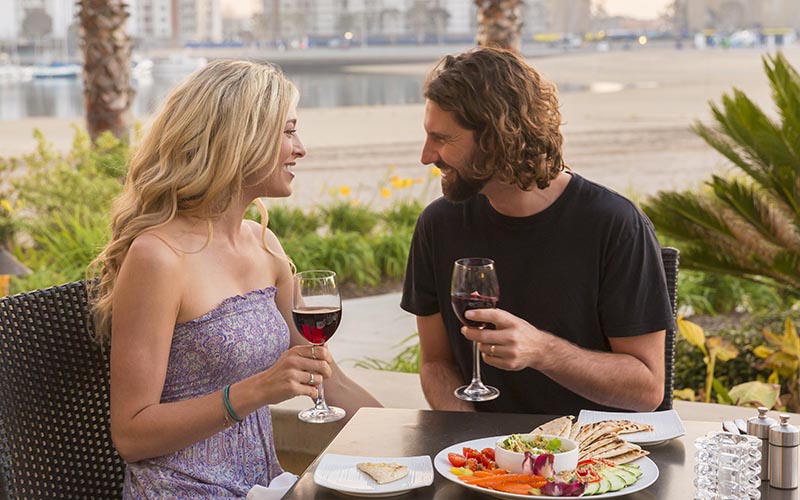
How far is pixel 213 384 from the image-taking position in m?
2.40

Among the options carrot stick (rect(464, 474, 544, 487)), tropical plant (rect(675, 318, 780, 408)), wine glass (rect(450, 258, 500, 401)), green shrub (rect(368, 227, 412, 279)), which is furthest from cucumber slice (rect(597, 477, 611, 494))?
green shrub (rect(368, 227, 412, 279))

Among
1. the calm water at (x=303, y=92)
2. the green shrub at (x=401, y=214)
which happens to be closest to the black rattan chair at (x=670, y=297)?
the green shrub at (x=401, y=214)

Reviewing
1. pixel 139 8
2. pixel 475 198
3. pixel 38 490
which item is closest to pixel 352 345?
pixel 475 198

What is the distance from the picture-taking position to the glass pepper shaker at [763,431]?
197 cm

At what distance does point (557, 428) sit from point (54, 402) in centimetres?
117

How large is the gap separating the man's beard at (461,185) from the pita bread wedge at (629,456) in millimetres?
948

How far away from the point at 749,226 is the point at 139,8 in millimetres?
27743

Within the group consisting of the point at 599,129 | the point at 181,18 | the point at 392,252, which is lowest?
the point at 599,129

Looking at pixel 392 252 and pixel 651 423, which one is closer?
pixel 651 423

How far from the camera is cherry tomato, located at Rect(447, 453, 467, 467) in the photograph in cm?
202

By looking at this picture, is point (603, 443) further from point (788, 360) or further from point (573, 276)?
point (788, 360)

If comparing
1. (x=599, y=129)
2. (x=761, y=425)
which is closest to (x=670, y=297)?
(x=761, y=425)

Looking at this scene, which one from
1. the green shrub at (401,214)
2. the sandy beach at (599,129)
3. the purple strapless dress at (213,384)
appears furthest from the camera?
the sandy beach at (599,129)

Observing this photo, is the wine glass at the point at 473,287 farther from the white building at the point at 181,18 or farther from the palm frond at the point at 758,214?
the white building at the point at 181,18
